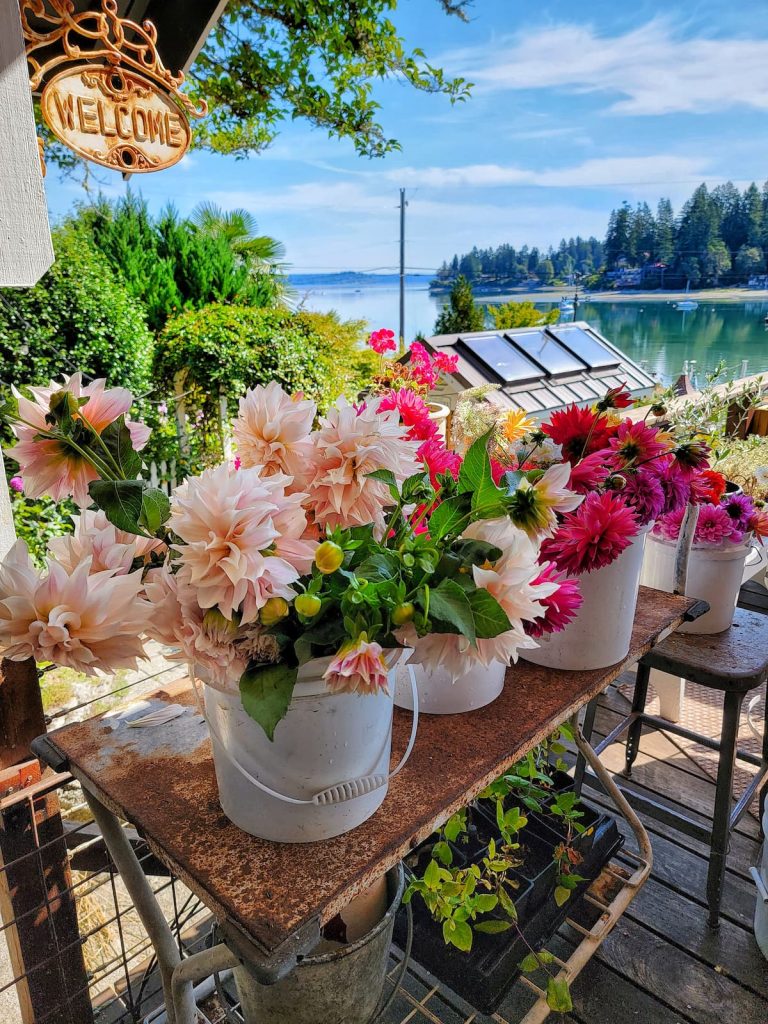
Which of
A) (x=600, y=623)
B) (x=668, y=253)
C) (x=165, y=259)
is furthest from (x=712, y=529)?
(x=668, y=253)

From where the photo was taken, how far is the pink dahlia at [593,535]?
2.55 ft

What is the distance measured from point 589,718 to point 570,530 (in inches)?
42.4

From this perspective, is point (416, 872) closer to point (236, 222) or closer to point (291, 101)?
point (291, 101)

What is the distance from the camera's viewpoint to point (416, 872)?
117cm

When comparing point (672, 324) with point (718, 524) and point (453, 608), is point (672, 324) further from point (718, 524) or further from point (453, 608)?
point (453, 608)

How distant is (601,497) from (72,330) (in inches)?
154

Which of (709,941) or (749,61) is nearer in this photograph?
(709,941)

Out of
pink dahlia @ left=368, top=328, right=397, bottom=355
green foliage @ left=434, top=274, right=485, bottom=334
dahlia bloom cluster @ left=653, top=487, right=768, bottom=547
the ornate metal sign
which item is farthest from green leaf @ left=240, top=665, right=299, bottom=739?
green foliage @ left=434, top=274, right=485, bottom=334

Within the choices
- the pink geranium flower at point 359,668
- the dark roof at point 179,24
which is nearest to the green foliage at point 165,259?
the dark roof at point 179,24

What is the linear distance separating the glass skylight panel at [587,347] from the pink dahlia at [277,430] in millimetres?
5057

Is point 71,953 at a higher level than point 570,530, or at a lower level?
lower

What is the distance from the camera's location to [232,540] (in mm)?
422

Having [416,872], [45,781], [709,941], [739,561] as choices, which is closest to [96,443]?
[45,781]

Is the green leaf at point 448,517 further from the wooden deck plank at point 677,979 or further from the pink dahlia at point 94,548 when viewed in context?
the wooden deck plank at point 677,979
